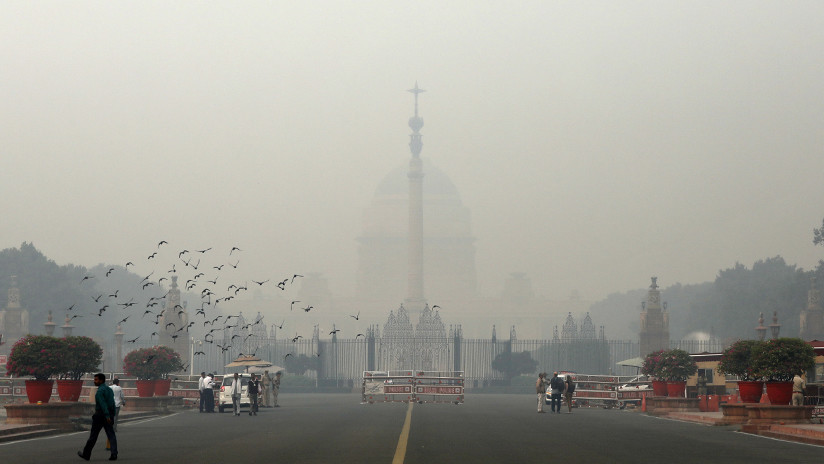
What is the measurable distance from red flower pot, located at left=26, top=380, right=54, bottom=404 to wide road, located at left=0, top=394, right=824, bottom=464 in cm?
250

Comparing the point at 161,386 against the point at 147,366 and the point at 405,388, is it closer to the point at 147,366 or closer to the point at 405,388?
the point at 147,366

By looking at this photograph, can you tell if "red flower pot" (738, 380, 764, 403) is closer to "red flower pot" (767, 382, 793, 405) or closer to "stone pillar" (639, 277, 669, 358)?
"red flower pot" (767, 382, 793, 405)

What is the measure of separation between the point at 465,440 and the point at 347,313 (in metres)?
154

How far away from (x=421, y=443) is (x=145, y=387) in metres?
25.3

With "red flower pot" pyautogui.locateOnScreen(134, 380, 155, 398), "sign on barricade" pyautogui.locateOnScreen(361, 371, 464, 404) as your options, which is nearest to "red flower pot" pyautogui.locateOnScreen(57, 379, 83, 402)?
"red flower pot" pyautogui.locateOnScreen(134, 380, 155, 398)

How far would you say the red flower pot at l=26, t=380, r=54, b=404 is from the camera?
3412 centimetres

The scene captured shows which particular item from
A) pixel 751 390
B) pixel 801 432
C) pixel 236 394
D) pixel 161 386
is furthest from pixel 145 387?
pixel 801 432

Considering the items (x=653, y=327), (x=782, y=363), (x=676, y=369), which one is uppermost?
(x=653, y=327)

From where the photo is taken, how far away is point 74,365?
35375mm

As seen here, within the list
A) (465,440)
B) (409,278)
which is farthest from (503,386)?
(409,278)

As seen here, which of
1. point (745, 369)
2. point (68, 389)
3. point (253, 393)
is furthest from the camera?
point (253, 393)

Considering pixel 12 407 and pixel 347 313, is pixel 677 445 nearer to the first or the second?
pixel 12 407

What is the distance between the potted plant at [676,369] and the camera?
4809cm

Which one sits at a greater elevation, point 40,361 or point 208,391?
point 40,361
